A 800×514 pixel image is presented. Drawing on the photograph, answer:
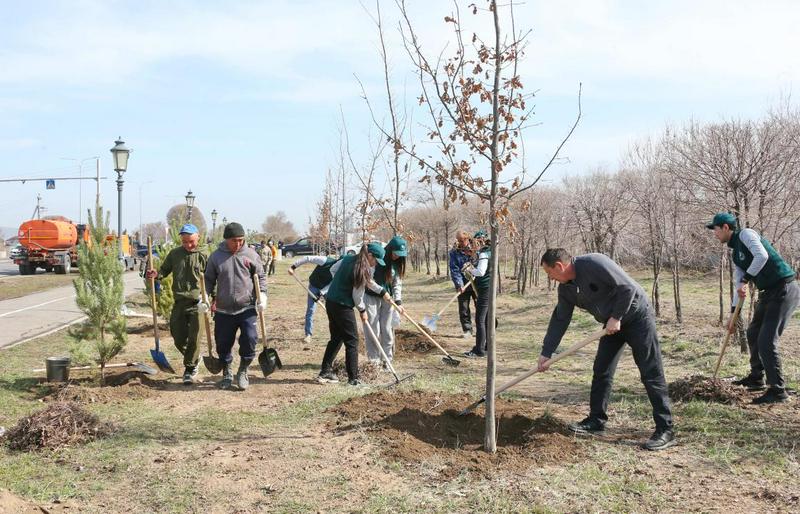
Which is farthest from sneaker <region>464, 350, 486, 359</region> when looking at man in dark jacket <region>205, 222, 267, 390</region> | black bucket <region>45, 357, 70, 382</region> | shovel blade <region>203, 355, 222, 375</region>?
black bucket <region>45, 357, 70, 382</region>

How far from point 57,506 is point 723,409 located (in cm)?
502

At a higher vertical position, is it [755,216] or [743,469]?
[755,216]

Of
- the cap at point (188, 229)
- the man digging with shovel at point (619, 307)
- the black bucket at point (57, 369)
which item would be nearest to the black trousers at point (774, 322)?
the man digging with shovel at point (619, 307)

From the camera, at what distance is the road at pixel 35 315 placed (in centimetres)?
1082

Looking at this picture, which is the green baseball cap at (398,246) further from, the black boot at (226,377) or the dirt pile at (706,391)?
the dirt pile at (706,391)

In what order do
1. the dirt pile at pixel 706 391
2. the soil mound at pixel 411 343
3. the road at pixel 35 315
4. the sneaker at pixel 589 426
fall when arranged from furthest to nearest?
the road at pixel 35 315 < the soil mound at pixel 411 343 < the dirt pile at pixel 706 391 < the sneaker at pixel 589 426

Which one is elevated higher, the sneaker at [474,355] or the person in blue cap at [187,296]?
the person in blue cap at [187,296]

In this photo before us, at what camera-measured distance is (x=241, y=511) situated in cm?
371

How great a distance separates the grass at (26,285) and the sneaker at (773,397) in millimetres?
17826

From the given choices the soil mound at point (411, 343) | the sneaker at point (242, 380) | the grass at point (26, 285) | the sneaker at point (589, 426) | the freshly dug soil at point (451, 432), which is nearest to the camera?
the freshly dug soil at point (451, 432)

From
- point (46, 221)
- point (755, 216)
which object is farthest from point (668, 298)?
point (46, 221)

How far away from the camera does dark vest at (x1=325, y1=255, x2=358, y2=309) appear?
6.69 metres

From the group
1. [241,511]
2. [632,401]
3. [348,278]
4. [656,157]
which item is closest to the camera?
[241,511]

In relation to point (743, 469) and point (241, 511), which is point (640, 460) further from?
point (241, 511)
